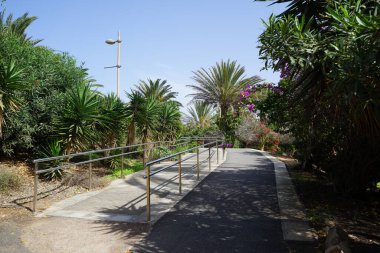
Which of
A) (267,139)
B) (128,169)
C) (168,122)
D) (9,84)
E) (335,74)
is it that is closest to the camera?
(335,74)

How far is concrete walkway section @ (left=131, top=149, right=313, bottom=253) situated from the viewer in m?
4.20

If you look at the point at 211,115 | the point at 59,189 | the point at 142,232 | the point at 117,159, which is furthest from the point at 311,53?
the point at 211,115

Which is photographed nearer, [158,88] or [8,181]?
[8,181]

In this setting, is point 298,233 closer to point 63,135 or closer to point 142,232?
point 142,232

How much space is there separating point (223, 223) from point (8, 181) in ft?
14.2

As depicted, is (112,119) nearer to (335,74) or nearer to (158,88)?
(335,74)

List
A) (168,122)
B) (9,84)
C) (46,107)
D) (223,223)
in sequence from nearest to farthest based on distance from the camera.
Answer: (223,223) → (9,84) → (46,107) → (168,122)

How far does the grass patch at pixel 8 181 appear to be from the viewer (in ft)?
21.4

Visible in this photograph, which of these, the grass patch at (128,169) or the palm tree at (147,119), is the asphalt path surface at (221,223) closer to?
the grass patch at (128,169)

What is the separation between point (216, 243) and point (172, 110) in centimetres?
1138

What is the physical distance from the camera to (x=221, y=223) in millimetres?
Answer: 5098

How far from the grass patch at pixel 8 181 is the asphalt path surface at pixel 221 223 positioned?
11.0ft

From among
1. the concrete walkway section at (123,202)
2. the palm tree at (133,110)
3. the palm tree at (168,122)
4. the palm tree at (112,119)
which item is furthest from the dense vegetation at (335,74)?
the palm tree at (168,122)

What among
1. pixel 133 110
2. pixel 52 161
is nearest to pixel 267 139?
pixel 133 110
